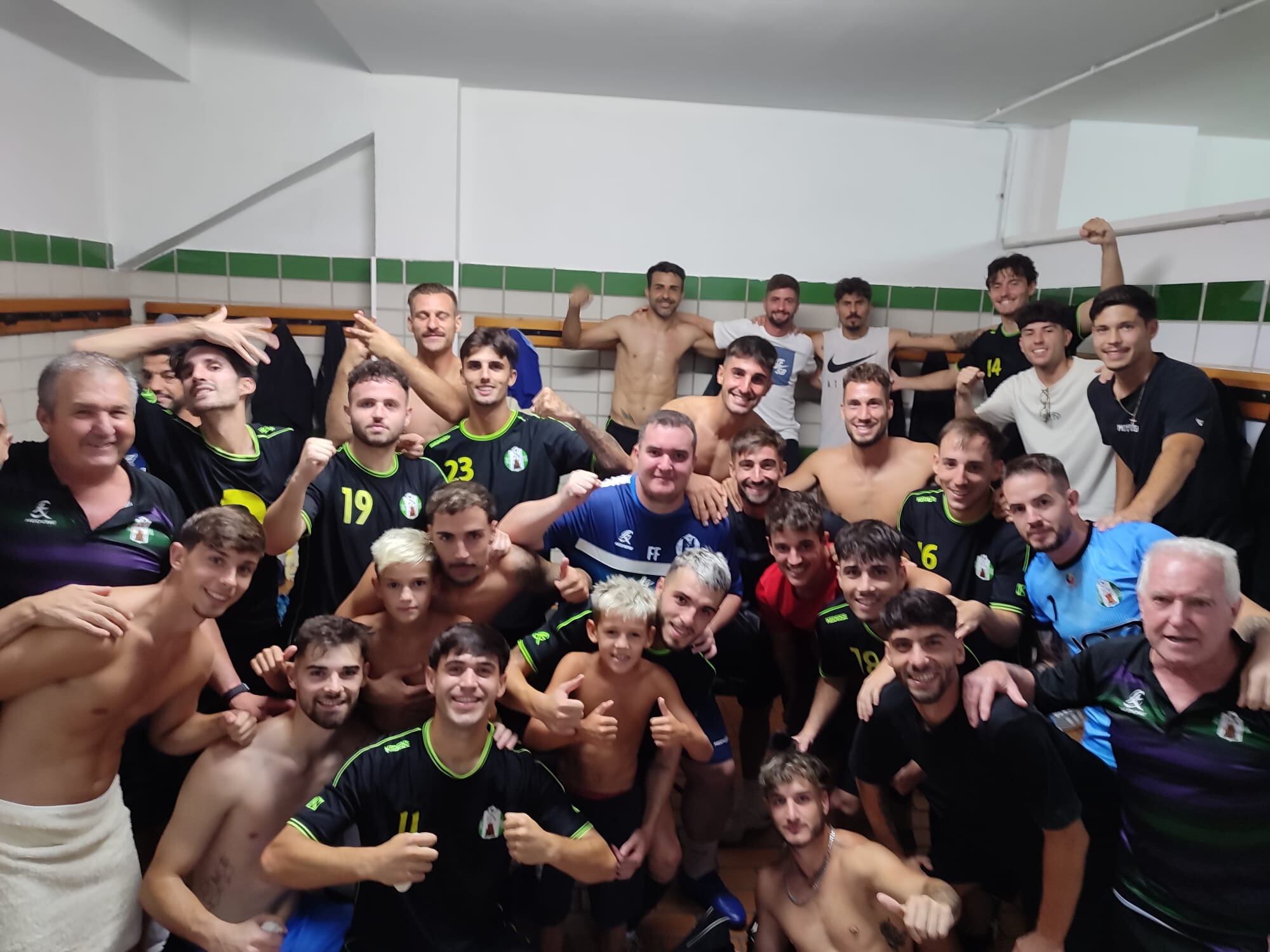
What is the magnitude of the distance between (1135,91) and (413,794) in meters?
4.87

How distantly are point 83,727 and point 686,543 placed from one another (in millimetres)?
1630

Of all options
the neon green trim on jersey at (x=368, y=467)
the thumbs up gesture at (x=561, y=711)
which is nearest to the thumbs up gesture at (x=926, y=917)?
the thumbs up gesture at (x=561, y=711)

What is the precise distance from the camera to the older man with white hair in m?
1.63

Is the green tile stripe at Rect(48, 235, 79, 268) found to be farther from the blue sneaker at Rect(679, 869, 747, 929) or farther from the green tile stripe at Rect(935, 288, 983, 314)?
the green tile stripe at Rect(935, 288, 983, 314)

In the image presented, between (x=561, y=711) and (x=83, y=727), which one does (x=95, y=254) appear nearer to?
(x=83, y=727)

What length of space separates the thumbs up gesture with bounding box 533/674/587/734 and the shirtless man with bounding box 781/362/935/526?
1335mm

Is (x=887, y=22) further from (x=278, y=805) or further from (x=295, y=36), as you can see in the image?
(x=278, y=805)

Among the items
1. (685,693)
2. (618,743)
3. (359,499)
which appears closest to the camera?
(618,743)

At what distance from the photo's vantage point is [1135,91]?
4.09 meters

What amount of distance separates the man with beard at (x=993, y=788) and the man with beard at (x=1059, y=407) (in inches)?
56.8

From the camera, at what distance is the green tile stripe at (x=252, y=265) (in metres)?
4.66

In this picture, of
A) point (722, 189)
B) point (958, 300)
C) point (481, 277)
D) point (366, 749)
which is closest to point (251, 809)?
point (366, 749)

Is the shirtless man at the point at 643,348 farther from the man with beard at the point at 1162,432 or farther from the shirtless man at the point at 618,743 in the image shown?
the shirtless man at the point at 618,743

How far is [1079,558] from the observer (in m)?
2.15
